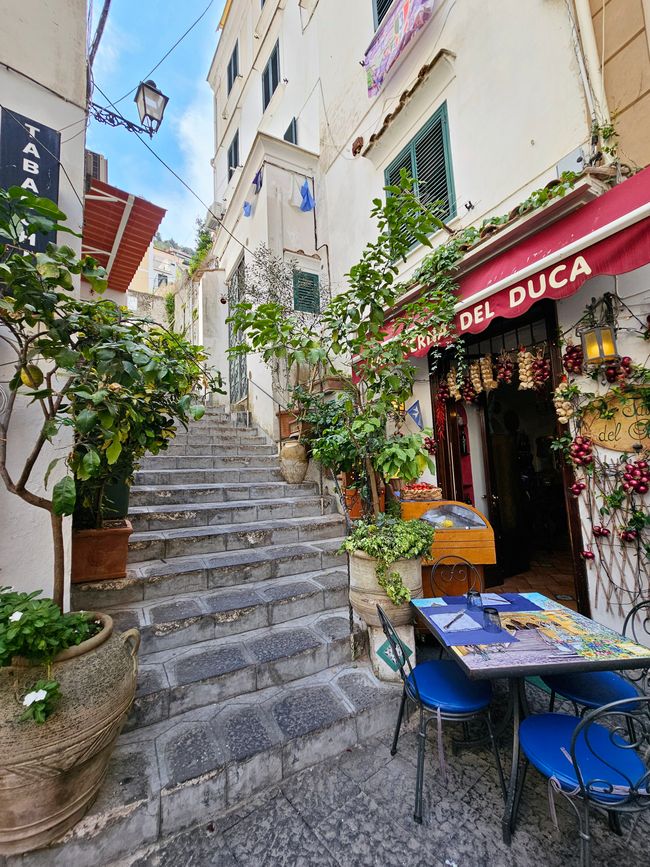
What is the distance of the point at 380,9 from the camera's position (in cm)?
635

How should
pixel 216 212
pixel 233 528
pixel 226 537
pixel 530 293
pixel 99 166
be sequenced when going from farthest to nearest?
pixel 216 212, pixel 99 166, pixel 233 528, pixel 226 537, pixel 530 293

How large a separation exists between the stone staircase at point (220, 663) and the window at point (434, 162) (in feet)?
15.7

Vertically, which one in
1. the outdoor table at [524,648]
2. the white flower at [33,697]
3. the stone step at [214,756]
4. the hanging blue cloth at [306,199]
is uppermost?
the hanging blue cloth at [306,199]

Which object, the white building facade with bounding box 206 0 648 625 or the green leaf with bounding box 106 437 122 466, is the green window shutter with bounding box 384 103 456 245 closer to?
the white building facade with bounding box 206 0 648 625

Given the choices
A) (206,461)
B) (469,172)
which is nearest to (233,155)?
(469,172)

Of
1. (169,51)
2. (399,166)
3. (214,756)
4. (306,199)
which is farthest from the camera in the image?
(306,199)

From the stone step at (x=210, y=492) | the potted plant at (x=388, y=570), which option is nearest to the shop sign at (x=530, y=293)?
the potted plant at (x=388, y=570)

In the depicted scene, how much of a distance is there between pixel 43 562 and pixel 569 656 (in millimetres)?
3206

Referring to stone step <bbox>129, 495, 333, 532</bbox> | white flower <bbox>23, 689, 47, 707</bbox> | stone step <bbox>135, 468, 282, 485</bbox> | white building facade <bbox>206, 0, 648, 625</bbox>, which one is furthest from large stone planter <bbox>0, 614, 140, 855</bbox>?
white building facade <bbox>206, 0, 648, 625</bbox>

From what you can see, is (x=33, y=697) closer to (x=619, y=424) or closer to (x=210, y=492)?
(x=210, y=492)

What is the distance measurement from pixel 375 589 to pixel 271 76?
12.9 meters

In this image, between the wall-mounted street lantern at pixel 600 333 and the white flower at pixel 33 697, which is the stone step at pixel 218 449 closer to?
the white flower at pixel 33 697

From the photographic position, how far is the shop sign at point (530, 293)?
307cm

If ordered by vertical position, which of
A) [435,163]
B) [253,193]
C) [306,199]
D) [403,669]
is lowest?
[403,669]
